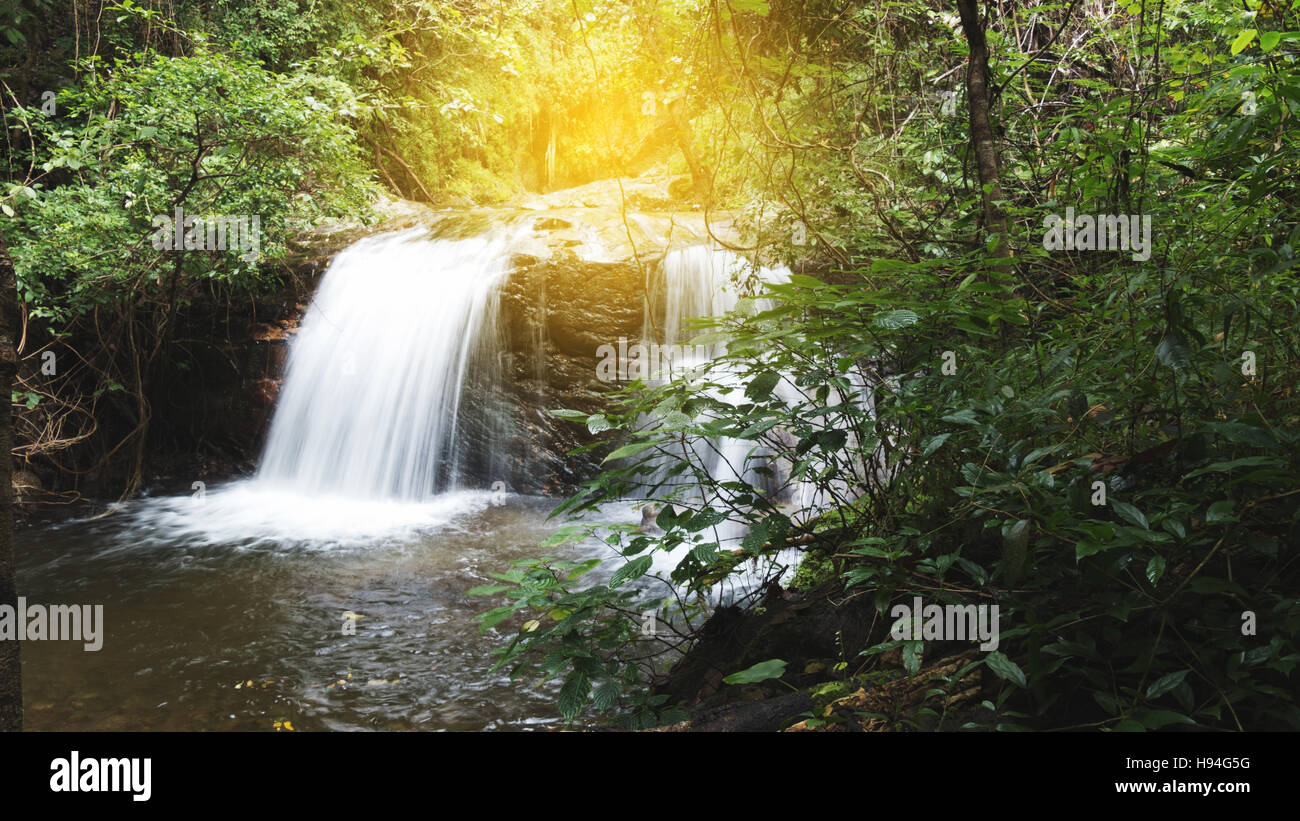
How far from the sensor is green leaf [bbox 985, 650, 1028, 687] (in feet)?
5.53

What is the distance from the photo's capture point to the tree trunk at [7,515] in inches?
58.9

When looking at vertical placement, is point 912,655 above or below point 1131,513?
below

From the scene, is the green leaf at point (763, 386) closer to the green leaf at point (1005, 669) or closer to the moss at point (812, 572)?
the green leaf at point (1005, 669)

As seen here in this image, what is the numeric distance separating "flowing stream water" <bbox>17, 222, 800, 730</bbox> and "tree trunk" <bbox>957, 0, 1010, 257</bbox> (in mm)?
3508

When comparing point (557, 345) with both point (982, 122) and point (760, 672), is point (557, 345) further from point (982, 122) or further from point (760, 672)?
point (760, 672)

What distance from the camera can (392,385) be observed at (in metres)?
9.49

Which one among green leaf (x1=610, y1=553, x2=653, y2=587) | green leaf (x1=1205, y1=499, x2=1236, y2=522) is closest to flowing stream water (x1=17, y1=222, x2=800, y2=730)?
green leaf (x1=610, y1=553, x2=653, y2=587)

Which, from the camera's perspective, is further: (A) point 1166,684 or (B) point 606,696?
(B) point 606,696

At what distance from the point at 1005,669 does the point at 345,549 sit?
6826 millimetres

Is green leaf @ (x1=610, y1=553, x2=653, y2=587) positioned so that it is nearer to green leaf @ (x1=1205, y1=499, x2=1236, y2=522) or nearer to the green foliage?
the green foliage

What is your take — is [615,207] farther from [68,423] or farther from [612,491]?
[612,491]

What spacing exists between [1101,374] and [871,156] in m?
2.92

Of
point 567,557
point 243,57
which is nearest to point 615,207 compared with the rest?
point 243,57

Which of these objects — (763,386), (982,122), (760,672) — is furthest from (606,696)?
(982,122)
